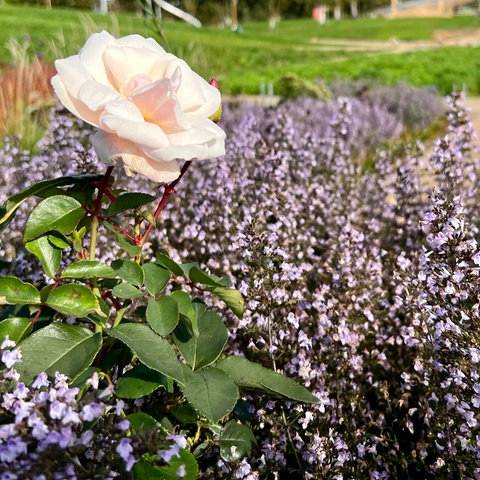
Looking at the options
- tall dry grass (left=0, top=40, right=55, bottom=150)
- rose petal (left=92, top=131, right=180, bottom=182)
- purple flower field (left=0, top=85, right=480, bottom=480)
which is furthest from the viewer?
tall dry grass (left=0, top=40, right=55, bottom=150)

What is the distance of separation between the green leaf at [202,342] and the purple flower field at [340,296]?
289mm

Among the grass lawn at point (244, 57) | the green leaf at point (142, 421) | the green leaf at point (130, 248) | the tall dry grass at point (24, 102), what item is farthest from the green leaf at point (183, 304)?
the tall dry grass at point (24, 102)

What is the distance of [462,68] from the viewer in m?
16.9

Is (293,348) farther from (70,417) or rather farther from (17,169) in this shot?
(17,169)

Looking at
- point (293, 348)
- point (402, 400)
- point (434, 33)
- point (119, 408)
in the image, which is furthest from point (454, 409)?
point (434, 33)

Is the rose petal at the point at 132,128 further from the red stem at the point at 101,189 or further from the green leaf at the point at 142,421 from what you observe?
the green leaf at the point at 142,421

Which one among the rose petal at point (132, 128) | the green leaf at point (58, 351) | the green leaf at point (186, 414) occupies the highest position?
the rose petal at point (132, 128)

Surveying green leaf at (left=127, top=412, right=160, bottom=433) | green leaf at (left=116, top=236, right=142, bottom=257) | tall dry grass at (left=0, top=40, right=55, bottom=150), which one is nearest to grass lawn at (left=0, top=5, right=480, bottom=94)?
tall dry grass at (left=0, top=40, right=55, bottom=150)

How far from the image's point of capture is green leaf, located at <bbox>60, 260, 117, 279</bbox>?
1462 millimetres

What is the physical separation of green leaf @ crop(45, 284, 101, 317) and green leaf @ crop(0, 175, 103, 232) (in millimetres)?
205

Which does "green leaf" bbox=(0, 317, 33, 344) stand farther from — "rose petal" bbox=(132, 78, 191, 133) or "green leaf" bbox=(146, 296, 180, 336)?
"rose petal" bbox=(132, 78, 191, 133)

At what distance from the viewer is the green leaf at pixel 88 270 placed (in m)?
1.46

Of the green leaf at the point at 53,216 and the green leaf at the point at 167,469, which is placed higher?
the green leaf at the point at 53,216

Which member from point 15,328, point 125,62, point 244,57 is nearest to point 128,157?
point 125,62
